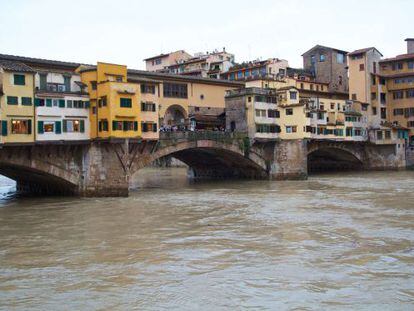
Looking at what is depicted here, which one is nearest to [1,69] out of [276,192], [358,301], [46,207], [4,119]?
[4,119]

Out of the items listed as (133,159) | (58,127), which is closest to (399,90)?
(133,159)

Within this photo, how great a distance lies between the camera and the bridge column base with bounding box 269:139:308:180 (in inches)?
2140

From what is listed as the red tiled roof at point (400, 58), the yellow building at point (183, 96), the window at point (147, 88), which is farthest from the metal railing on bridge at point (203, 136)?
the red tiled roof at point (400, 58)

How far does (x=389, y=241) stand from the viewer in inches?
875

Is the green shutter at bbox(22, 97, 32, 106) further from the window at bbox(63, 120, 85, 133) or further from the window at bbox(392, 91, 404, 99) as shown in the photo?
the window at bbox(392, 91, 404, 99)

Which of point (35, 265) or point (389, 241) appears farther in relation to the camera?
point (389, 241)

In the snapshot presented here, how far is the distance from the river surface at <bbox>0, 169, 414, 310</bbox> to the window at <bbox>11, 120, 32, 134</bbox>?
17.0 ft

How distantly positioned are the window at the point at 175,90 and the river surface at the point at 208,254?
18271 millimetres

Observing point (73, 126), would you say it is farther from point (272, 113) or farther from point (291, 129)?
point (291, 129)

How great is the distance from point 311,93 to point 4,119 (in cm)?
4847

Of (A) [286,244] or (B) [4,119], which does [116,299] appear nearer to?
(A) [286,244]

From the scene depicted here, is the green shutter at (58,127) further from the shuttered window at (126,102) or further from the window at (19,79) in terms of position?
the shuttered window at (126,102)

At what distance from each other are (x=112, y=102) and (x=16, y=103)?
22.6ft

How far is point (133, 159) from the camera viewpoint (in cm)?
4219
